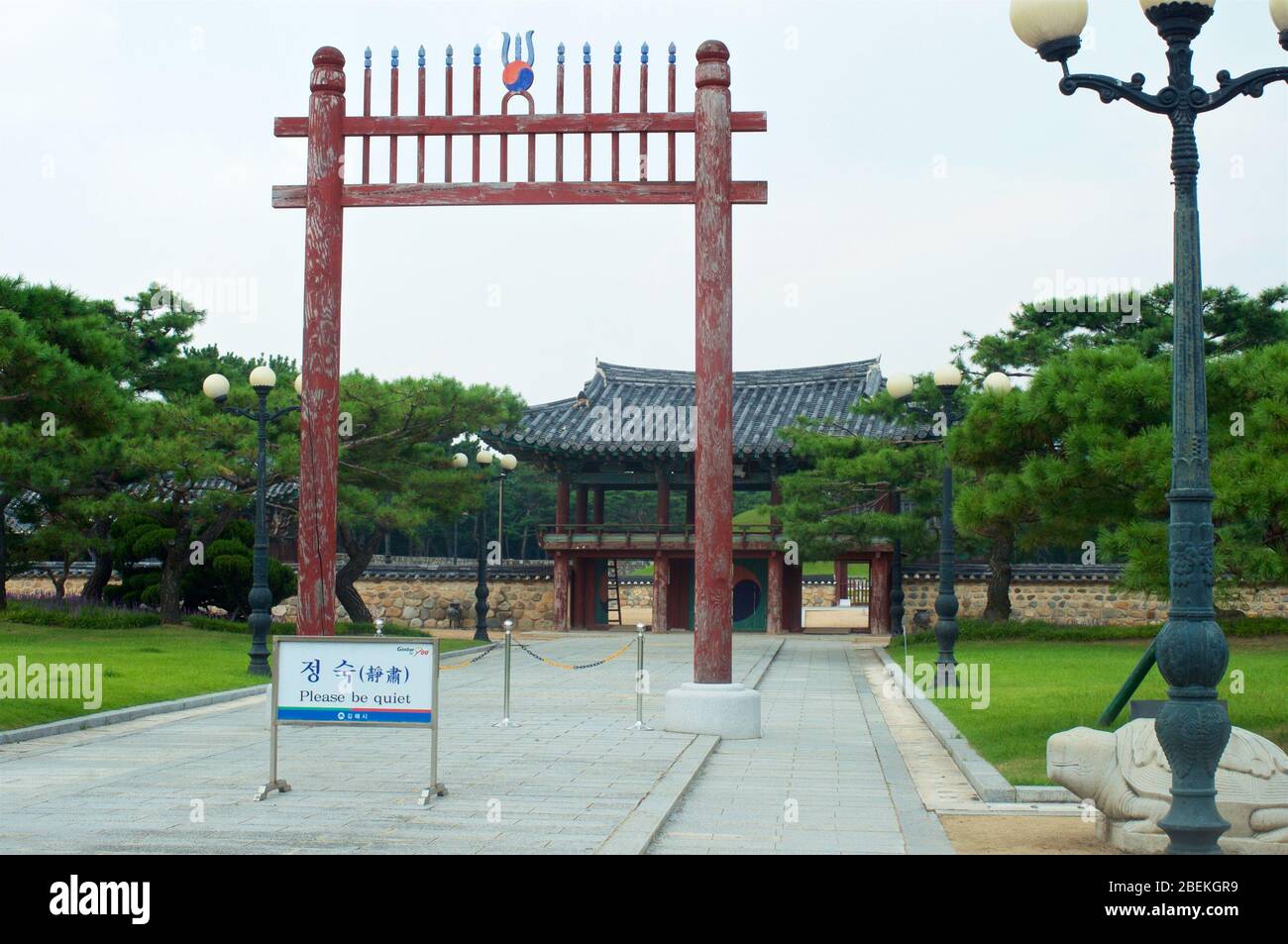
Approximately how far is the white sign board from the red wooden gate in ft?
12.9

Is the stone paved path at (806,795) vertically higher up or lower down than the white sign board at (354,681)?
lower down

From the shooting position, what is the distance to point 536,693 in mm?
19391

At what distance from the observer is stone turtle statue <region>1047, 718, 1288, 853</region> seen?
7.84 metres

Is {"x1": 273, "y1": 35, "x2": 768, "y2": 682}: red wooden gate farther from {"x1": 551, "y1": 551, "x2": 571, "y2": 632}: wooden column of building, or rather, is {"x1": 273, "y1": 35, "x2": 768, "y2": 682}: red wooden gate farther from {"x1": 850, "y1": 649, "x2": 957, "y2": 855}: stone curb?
{"x1": 551, "y1": 551, "x2": 571, "y2": 632}: wooden column of building

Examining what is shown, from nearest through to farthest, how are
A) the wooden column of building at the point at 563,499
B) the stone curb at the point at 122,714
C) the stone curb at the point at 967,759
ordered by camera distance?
the stone curb at the point at 967,759, the stone curb at the point at 122,714, the wooden column of building at the point at 563,499

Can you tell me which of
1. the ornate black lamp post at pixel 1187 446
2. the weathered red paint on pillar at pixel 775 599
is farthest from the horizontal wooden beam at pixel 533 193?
the weathered red paint on pillar at pixel 775 599

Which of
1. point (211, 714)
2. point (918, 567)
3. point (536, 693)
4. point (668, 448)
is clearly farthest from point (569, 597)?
point (211, 714)

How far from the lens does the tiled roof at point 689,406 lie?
128 feet

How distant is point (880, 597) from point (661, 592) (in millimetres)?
5992

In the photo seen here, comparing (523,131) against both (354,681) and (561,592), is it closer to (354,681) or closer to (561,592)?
(354,681)

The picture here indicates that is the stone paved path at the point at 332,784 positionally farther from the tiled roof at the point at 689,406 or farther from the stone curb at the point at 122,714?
the tiled roof at the point at 689,406

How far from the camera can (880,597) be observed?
3859 centimetres

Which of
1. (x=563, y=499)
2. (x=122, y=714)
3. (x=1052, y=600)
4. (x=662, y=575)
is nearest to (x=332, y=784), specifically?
(x=122, y=714)

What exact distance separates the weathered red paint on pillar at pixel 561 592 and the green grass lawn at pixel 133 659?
29.9ft
